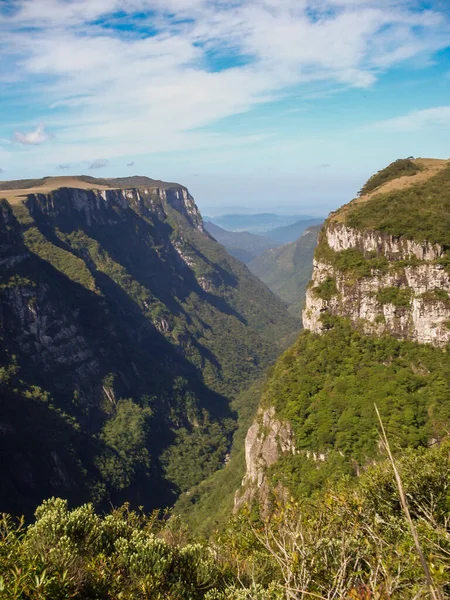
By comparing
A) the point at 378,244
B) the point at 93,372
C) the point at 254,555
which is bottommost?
the point at 93,372

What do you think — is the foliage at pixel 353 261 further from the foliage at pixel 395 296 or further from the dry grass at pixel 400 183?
the dry grass at pixel 400 183

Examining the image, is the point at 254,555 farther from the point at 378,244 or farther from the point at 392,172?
the point at 392,172

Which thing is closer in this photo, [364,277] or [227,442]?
[364,277]

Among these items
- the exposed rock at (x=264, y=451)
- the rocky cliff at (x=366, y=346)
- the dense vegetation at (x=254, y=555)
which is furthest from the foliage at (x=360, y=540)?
the exposed rock at (x=264, y=451)

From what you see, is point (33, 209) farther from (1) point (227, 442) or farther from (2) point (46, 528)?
(2) point (46, 528)

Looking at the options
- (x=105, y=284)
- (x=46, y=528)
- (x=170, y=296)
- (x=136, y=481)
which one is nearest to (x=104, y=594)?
(x=46, y=528)

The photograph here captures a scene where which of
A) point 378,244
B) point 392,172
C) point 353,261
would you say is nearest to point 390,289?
point 378,244

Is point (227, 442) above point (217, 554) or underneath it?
underneath
